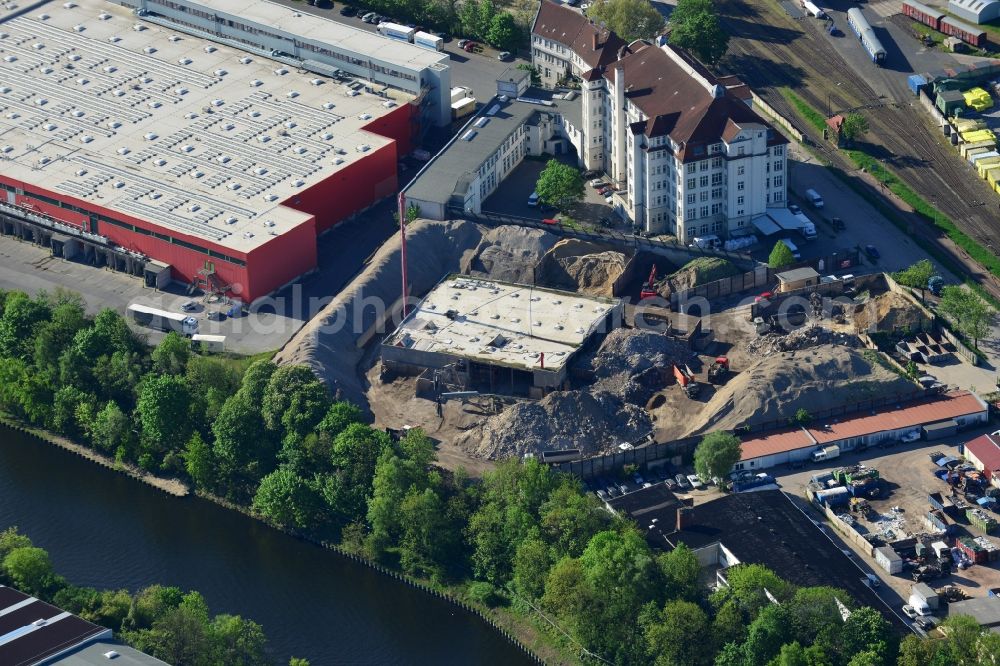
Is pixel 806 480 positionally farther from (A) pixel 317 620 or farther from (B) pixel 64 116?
(B) pixel 64 116

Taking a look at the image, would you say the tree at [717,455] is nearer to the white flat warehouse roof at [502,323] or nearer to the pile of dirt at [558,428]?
the pile of dirt at [558,428]

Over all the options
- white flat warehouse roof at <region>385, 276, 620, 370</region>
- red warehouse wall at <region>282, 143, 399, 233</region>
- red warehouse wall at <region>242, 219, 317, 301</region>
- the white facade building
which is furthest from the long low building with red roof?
red warehouse wall at <region>282, 143, 399, 233</region>

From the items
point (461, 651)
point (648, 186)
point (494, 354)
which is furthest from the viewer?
point (648, 186)

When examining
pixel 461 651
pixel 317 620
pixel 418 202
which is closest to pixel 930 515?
pixel 461 651

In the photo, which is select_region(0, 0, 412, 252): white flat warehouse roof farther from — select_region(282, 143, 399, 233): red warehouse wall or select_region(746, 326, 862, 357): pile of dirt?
select_region(746, 326, 862, 357): pile of dirt

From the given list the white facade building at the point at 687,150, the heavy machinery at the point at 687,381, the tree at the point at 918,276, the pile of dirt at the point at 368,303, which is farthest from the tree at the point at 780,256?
the pile of dirt at the point at 368,303

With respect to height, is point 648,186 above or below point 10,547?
above
